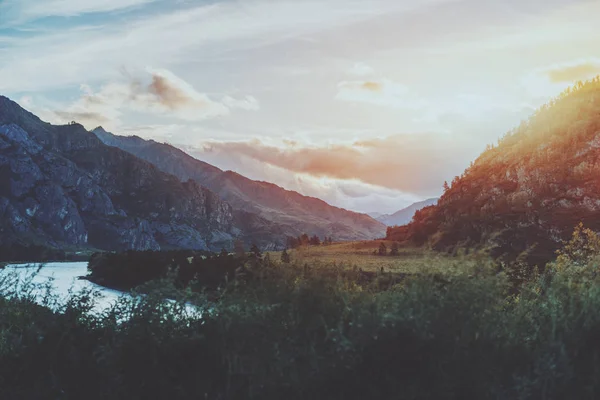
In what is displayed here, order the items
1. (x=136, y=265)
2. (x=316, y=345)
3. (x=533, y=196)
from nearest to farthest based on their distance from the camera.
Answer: (x=316, y=345)
(x=136, y=265)
(x=533, y=196)

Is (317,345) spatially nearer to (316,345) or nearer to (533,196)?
(316,345)

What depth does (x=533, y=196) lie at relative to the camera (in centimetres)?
16438

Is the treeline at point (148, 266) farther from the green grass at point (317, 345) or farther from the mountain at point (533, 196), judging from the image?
the mountain at point (533, 196)

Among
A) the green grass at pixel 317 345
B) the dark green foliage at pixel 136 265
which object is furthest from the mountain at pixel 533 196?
the green grass at pixel 317 345

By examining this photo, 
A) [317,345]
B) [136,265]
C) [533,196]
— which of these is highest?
[533,196]

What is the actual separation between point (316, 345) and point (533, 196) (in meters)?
171

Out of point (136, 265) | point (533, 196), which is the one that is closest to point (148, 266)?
point (136, 265)

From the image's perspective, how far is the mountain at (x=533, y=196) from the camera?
476 ft

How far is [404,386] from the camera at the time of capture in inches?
329

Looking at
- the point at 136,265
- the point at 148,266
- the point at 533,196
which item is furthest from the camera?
the point at 533,196

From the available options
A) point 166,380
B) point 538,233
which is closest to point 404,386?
point 166,380

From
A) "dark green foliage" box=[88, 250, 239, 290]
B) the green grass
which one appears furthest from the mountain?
the green grass

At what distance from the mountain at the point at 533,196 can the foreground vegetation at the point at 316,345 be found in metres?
125

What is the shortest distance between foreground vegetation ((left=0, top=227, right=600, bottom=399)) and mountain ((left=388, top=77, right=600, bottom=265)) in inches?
4902
